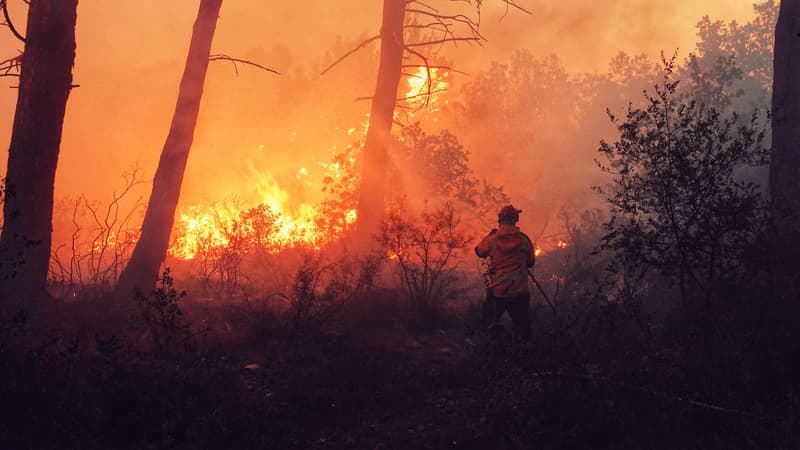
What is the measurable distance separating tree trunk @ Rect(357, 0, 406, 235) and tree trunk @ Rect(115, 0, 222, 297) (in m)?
3.91

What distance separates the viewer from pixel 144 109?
3162cm

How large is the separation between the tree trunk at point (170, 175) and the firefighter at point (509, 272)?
4.65 meters

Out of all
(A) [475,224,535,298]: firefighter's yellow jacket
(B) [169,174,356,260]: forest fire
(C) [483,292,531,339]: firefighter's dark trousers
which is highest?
(B) [169,174,356,260]: forest fire

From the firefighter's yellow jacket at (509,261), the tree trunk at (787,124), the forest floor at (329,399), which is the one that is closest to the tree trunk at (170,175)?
the forest floor at (329,399)

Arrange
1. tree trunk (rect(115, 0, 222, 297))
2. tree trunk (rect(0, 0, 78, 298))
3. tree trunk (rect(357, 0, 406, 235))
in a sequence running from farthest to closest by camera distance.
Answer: tree trunk (rect(357, 0, 406, 235))
tree trunk (rect(115, 0, 222, 297))
tree trunk (rect(0, 0, 78, 298))

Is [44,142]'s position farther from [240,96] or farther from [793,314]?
[240,96]

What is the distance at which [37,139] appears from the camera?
265 inches

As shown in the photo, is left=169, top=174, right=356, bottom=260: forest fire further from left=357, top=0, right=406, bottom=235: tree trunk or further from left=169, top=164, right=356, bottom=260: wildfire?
left=357, top=0, right=406, bottom=235: tree trunk

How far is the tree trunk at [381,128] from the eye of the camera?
1203 cm

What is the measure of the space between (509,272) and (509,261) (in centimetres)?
14

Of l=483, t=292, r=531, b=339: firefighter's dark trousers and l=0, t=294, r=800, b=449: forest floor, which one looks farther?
l=483, t=292, r=531, b=339: firefighter's dark trousers

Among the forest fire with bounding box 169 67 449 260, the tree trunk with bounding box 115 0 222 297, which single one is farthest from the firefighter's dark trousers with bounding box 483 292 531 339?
the forest fire with bounding box 169 67 449 260

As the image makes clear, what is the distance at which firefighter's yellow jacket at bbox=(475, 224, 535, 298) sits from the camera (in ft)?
24.6

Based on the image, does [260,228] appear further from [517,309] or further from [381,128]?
[517,309]
